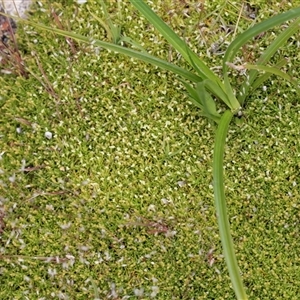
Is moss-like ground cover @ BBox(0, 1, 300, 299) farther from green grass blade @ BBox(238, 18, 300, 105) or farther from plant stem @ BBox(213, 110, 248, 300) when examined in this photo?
plant stem @ BBox(213, 110, 248, 300)

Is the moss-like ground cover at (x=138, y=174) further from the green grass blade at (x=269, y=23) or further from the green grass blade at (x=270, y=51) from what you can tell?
the green grass blade at (x=269, y=23)

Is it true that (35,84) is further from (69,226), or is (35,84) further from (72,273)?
(72,273)

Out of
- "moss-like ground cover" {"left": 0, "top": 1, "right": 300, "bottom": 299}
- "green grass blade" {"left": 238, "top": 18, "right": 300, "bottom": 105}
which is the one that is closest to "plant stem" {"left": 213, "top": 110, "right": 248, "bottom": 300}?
"green grass blade" {"left": 238, "top": 18, "right": 300, "bottom": 105}

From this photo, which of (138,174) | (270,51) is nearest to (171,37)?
(270,51)

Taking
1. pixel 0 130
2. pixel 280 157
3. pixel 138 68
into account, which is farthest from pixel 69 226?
pixel 280 157

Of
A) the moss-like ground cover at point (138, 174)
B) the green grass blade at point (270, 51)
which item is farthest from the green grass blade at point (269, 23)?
the moss-like ground cover at point (138, 174)
